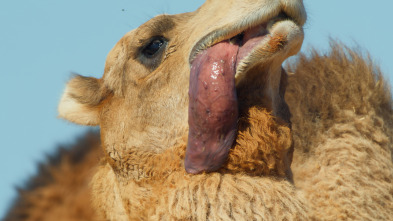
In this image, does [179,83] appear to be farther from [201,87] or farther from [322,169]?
[322,169]

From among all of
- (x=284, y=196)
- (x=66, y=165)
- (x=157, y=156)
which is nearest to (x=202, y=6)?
(x=157, y=156)

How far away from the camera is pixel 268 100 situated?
362 centimetres

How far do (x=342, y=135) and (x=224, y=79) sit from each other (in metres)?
1.35

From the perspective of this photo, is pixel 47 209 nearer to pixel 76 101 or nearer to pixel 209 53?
pixel 76 101

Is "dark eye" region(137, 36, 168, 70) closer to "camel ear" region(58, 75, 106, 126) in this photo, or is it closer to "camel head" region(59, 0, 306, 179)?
"camel head" region(59, 0, 306, 179)

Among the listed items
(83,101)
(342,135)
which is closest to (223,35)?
(83,101)

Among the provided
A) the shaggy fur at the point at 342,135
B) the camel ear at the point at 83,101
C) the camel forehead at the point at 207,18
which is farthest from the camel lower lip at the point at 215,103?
the camel ear at the point at 83,101

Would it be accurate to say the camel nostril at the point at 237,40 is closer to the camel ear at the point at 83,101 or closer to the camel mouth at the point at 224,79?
the camel mouth at the point at 224,79

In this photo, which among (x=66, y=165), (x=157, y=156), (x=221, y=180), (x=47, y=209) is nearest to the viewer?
(x=221, y=180)

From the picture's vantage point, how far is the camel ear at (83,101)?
4.24 m

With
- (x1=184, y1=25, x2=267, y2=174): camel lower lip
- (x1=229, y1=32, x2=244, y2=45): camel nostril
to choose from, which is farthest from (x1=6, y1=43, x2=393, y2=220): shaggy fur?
(x1=229, y1=32, x2=244, y2=45): camel nostril

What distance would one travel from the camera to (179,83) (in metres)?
3.73

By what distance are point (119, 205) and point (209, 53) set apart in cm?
115

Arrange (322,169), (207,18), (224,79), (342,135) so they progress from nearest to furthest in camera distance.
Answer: (224,79), (207,18), (322,169), (342,135)
